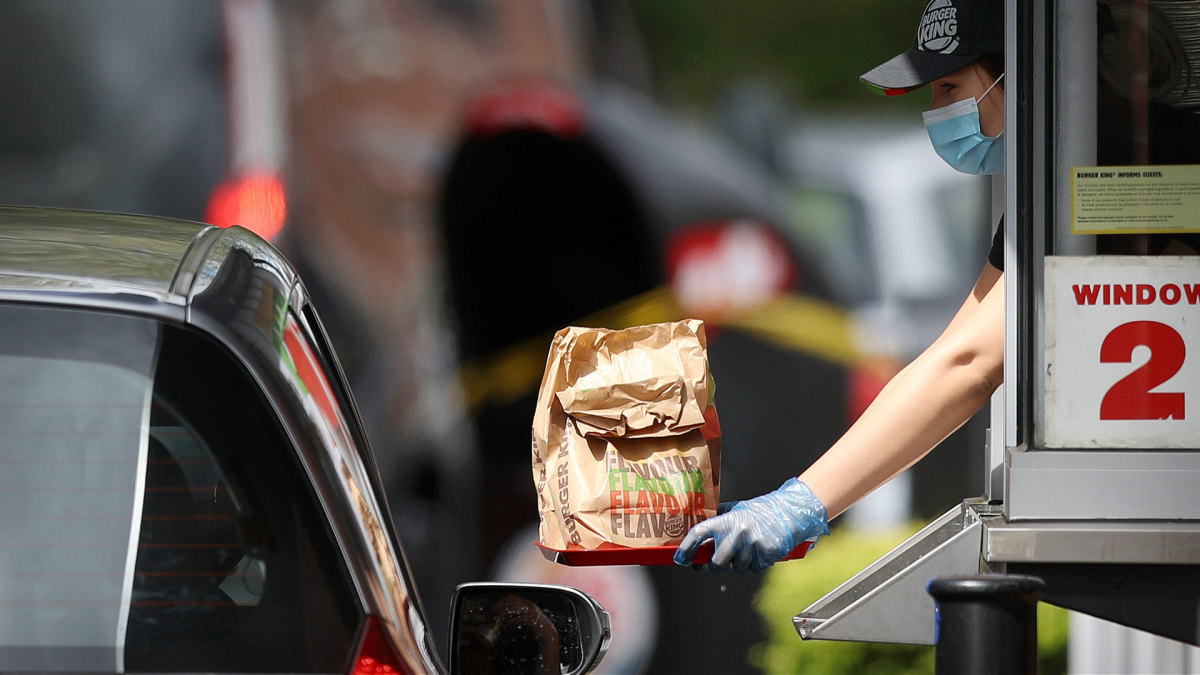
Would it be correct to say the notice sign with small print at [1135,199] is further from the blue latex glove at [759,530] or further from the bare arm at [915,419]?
the blue latex glove at [759,530]

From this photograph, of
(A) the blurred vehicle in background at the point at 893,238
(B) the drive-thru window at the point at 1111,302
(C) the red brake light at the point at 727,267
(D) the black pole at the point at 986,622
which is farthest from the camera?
(C) the red brake light at the point at 727,267

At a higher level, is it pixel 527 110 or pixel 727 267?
pixel 527 110

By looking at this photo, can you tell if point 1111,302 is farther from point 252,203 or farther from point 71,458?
point 252,203

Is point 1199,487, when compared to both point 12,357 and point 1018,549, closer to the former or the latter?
point 1018,549

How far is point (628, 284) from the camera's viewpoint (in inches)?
223

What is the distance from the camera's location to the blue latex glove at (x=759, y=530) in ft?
10.5

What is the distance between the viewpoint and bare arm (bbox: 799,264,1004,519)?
3625 mm

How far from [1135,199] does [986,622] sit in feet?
4.42

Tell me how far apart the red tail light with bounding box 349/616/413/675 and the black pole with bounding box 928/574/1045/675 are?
1.17 meters

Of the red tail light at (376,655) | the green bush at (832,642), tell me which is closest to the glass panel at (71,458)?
the red tail light at (376,655)

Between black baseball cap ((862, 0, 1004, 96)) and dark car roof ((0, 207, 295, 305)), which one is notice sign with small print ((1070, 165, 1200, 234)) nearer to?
black baseball cap ((862, 0, 1004, 96))

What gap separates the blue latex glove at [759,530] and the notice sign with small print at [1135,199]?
1.03 m

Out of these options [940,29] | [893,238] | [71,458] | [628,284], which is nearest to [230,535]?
[71,458]

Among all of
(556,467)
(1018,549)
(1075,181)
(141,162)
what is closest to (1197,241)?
(1075,181)
